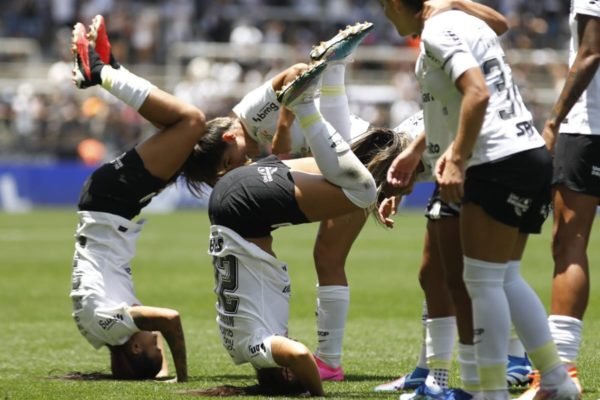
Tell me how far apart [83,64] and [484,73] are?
114 inches

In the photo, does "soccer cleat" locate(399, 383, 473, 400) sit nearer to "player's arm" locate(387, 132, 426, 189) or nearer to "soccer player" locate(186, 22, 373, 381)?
"player's arm" locate(387, 132, 426, 189)

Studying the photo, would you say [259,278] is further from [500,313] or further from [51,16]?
[51,16]

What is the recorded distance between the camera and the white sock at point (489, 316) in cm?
511

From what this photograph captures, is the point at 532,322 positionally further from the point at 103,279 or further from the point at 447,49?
the point at 103,279

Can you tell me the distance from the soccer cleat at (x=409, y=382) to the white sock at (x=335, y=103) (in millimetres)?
1575

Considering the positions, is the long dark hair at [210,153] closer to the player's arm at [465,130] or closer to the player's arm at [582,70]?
the player's arm at [582,70]

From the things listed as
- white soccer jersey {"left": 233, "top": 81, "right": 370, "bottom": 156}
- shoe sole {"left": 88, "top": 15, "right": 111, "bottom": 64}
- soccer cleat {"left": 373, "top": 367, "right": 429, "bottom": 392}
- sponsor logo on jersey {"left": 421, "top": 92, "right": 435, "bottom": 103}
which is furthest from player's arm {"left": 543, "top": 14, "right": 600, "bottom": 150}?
shoe sole {"left": 88, "top": 15, "right": 111, "bottom": 64}

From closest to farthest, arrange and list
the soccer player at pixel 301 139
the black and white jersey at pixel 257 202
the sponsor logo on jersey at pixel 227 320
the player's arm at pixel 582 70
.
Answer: the player's arm at pixel 582 70 < the black and white jersey at pixel 257 202 < the sponsor logo on jersey at pixel 227 320 < the soccer player at pixel 301 139

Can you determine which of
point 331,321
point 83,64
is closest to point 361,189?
point 331,321

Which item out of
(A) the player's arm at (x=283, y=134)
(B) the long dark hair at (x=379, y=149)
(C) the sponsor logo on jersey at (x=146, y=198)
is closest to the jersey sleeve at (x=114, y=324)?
(C) the sponsor logo on jersey at (x=146, y=198)

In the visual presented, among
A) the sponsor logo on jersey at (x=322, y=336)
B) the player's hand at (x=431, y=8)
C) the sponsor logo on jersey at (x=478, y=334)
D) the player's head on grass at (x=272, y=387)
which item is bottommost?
the player's head on grass at (x=272, y=387)

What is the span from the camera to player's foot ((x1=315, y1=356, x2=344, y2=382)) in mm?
7066

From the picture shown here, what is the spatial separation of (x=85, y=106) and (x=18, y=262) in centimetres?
1260

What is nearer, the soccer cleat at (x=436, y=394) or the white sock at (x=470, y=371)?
the white sock at (x=470, y=371)
